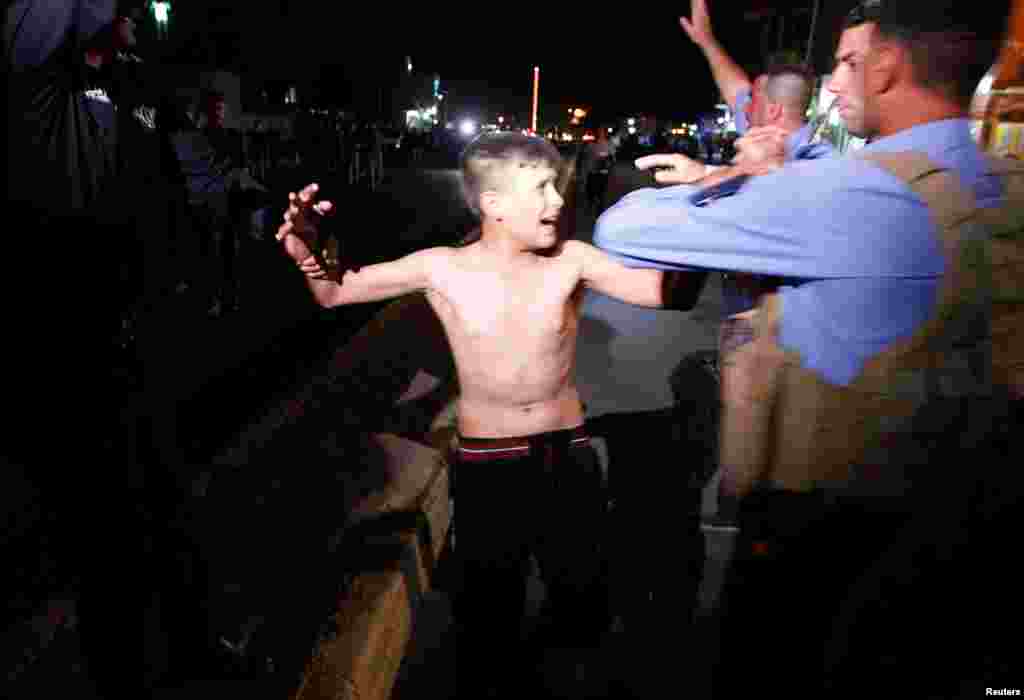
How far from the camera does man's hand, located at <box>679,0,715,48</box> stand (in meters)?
2.62

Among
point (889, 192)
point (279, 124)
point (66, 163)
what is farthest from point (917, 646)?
point (279, 124)

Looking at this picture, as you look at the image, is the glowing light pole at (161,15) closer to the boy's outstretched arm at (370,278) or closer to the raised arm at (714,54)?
the boy's outstretched arm at (370,278)

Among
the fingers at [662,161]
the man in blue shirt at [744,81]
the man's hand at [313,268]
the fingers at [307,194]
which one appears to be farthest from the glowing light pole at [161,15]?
the man in blue shirt at [744,81]

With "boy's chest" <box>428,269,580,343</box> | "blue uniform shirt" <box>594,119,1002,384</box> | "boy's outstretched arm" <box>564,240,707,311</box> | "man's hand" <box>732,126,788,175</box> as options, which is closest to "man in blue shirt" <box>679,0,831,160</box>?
"boy's outstretched arm" <box>564,240,707,311</box>

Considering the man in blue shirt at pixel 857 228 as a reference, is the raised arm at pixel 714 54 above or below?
above

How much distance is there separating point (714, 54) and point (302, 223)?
6.26 feet

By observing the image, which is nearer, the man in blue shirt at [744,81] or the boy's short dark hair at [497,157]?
the boy's short dark hair at [497,157]

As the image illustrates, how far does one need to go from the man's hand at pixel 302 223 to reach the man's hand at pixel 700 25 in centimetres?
171

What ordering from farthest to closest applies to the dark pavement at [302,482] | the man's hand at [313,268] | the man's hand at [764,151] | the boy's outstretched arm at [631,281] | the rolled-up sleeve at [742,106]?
the rolled-up sleeve at [742,106] < the man's hand at [313,268] < the dark pavement at [302,482] < the boy's outstretched arm at [631,281] < the man's hand at [764,151]

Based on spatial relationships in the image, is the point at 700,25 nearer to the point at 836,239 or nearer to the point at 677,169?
the point at 677,169

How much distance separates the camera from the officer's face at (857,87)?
1.31 metres

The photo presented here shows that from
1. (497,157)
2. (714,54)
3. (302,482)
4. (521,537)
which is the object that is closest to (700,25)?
(714,54)

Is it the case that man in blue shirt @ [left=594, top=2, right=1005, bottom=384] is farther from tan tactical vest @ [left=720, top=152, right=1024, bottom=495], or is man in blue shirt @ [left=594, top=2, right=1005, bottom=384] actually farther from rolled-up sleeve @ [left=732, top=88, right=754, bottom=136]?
rolled-up sleeve @ [left=732, top=88, right=754, bottom=136]

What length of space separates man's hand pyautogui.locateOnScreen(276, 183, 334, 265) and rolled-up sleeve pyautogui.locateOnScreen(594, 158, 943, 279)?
1.33 metres
